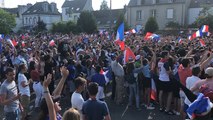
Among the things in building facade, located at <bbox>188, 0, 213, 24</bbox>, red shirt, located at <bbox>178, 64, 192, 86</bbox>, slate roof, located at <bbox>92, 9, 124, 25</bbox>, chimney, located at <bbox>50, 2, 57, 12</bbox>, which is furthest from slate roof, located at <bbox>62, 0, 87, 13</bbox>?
red shirt, located at <bbox>178, 64, 192, 86</bbox>

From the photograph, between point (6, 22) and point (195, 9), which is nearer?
point (195, 9)

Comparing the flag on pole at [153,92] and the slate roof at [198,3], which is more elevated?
the slate roof at [198,3]

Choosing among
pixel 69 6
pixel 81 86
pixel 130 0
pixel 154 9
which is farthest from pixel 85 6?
pixel 81 86

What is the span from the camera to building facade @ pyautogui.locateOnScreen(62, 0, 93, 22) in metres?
63.6

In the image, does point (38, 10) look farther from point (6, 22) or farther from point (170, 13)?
point (170, 13)

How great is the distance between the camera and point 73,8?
64562 millimetres

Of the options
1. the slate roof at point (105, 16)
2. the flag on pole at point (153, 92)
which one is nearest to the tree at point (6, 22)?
the slate roof at point (105, 16)

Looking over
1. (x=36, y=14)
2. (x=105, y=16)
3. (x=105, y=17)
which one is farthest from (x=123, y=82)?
(x=36, y=14)

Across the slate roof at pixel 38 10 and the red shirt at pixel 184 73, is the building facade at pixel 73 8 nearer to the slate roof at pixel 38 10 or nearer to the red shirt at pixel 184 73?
the slate roof at pixel 38 10

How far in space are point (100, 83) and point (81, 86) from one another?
318 cm

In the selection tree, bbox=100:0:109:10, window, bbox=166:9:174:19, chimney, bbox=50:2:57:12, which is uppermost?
tree, bbox=100:0:109:10

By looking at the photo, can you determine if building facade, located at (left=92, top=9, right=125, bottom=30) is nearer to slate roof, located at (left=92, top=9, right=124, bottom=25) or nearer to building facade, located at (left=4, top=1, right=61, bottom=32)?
slate roof, located at (left=92, top=9, right=124, bottom=25)

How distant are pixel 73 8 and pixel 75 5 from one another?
3.41 ft

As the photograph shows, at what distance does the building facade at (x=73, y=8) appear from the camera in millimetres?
63562
